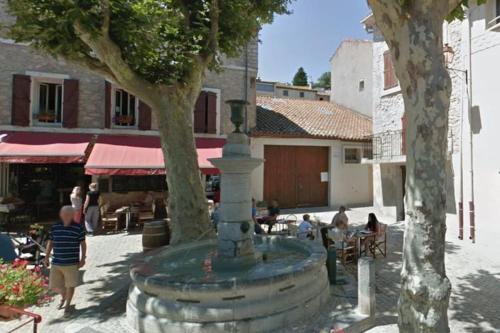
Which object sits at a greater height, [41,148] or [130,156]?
[41,148]

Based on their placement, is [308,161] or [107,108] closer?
[107,108]

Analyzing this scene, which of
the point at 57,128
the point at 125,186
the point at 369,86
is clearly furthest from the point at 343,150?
the point at 57,128

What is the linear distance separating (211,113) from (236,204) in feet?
33.3

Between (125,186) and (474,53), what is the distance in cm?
1371

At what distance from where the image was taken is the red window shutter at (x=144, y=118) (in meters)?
13.9

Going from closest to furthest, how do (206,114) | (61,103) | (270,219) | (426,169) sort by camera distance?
1. (426,169)
2. (270,219)
3. (61,103)
4. (206,114)

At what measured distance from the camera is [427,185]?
3.64 metres

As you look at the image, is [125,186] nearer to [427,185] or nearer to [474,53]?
[427,185]

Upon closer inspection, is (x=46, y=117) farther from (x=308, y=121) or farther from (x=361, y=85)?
(x=361, y=85)

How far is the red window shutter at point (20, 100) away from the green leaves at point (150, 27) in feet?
19.5

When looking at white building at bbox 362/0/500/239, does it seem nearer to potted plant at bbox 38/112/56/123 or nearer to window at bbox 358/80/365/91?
window at bbox 358/80/365/91

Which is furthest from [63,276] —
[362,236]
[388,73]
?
[388,73]

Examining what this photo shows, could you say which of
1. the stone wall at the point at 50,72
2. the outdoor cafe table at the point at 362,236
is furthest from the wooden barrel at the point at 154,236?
the stone wall at the point at 50,72

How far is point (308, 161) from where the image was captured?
696 inches
